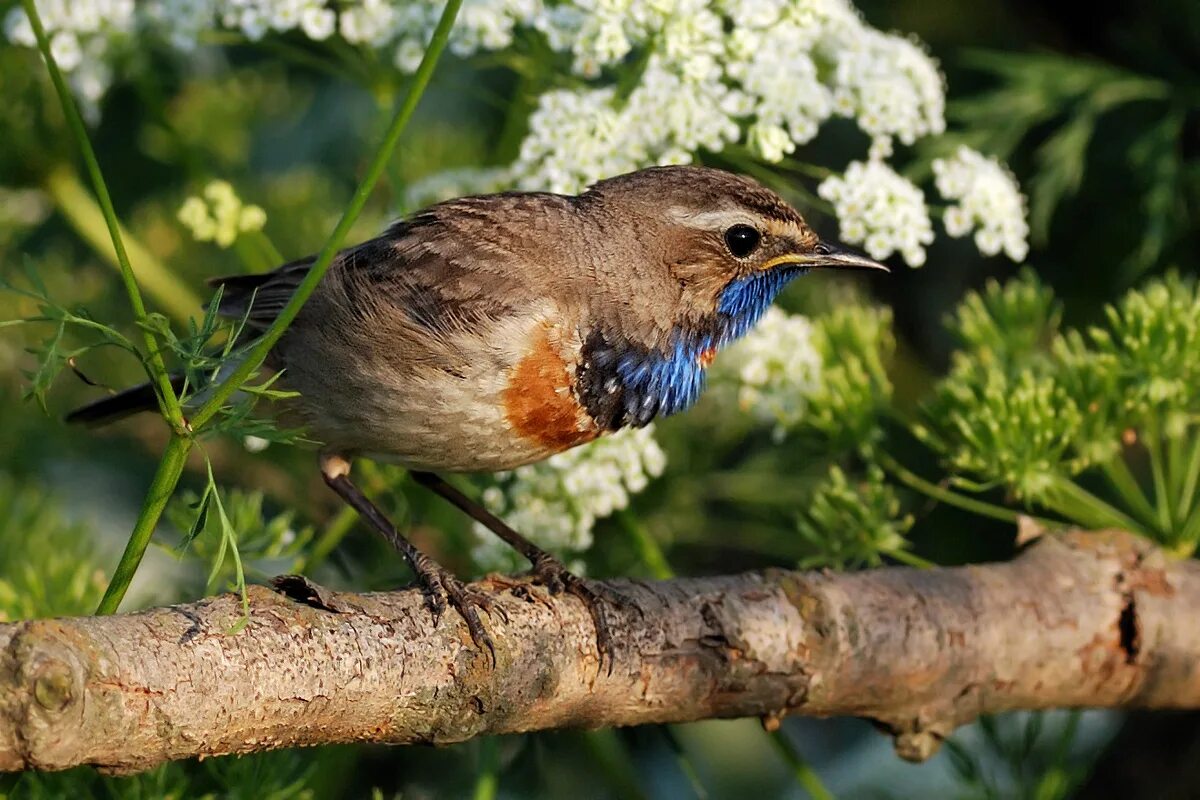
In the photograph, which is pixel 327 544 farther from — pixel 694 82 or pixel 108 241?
pixel 694 82

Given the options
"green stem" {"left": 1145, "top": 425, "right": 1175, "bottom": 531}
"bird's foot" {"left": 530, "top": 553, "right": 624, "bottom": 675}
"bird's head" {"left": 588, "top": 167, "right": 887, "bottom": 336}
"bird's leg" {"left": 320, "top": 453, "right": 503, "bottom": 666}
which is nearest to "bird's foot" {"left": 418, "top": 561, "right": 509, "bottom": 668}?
"bird's leg" {"left": 320, "top": 453, "right": 503, "bottom": 666}

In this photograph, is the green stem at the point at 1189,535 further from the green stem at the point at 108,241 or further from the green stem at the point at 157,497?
the green stem at the point at 108,241

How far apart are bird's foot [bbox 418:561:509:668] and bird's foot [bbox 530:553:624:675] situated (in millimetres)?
195

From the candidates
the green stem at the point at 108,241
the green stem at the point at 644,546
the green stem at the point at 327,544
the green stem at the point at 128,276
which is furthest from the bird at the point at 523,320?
the green stem at the point at 128,276

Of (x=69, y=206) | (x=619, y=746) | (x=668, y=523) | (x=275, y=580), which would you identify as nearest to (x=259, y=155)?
(x=69, y=206)

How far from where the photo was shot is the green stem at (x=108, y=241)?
401 centimetres

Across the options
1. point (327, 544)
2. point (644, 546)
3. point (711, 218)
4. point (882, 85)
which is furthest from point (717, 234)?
point (327, 544)

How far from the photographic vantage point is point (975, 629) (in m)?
3.29

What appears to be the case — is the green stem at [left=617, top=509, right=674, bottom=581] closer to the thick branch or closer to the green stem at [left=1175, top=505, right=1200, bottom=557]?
the thick branch

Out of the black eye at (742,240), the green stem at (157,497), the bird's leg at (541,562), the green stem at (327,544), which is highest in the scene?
the black eye at (742,240)

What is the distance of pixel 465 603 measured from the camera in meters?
2.75

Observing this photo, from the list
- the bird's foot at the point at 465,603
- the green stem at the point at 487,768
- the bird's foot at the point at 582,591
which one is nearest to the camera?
the bird's foot at the point at 465,603

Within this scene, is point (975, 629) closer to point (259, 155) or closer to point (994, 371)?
point (994, 371)

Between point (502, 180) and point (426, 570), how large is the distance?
3.84ft
